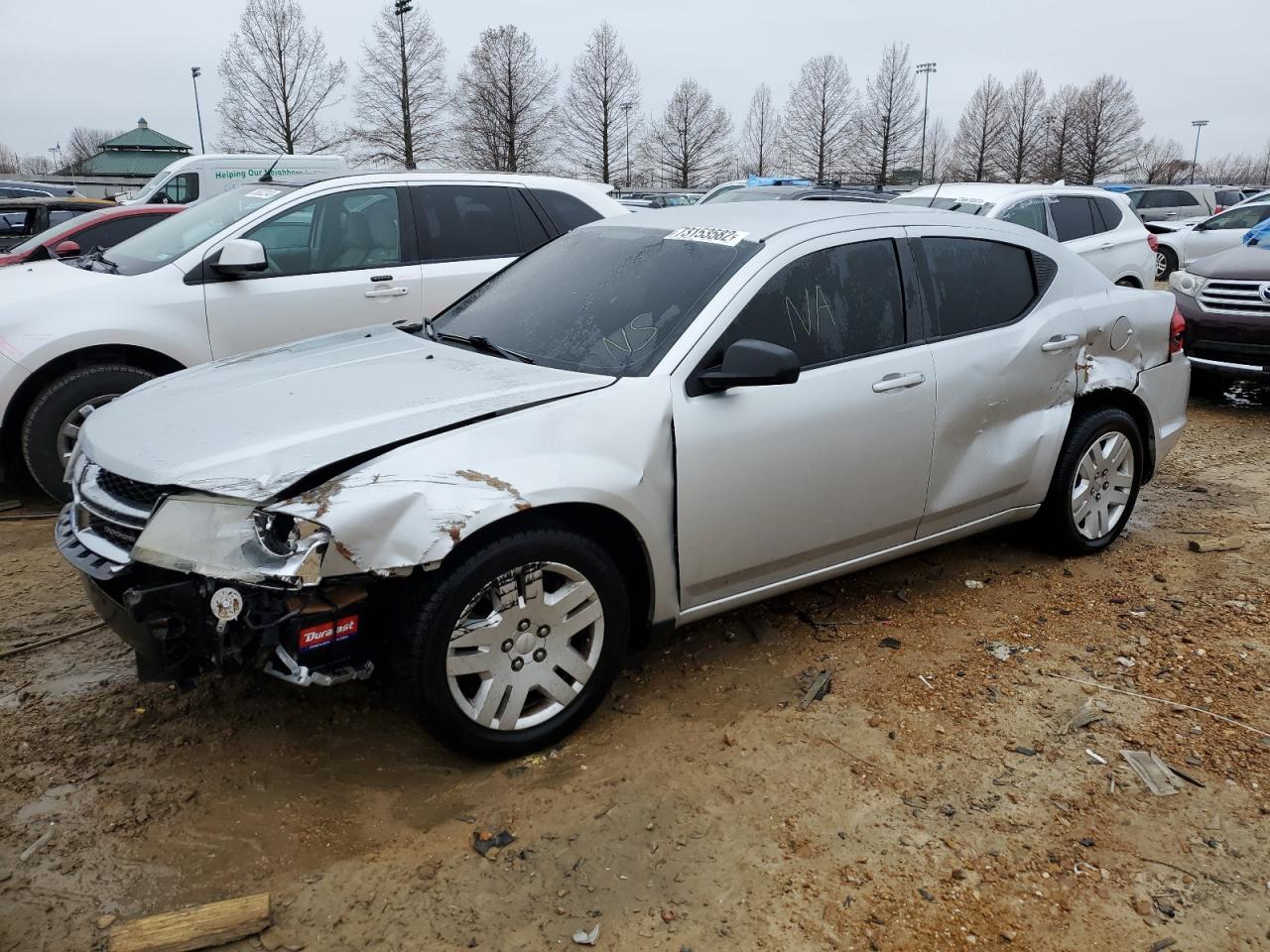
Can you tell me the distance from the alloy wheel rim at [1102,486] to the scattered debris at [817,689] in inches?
69.3

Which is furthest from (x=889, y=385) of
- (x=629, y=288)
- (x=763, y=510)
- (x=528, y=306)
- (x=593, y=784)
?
(x=593, y=784)

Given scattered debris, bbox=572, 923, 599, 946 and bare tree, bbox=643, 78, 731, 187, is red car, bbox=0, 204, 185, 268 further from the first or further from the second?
bare tree, bbox=643, 78, 731, 187

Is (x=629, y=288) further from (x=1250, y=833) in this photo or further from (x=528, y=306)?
(x=1250, y=833)

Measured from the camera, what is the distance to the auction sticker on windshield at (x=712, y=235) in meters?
3.80

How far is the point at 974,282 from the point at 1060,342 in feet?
1.75

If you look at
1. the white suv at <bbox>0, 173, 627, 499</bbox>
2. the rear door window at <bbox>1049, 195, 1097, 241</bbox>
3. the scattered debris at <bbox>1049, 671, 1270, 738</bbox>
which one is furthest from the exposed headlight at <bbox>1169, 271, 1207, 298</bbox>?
the scattered debris at <bbox>1049, 671, 1270, 738</bbox>

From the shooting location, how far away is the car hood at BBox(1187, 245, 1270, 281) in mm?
8406

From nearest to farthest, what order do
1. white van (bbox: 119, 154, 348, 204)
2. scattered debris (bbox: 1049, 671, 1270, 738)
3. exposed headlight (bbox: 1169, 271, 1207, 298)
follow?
scattered debris (bbox: 1049, 671, 1270, 738)
exposed headlight (bbox: 1169, 271, 1207, 298)
white van (bbox: 119, 154, 348, 204)

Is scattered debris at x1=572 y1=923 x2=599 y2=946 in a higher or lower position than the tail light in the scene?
lower

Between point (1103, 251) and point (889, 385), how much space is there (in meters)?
8.05

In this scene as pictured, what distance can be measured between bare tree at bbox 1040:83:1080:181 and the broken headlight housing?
55.2m

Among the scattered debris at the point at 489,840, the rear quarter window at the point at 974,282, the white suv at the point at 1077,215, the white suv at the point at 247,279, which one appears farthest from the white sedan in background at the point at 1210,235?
the scattered debris at the point at 489,840

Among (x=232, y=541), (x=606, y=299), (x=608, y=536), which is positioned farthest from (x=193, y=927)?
(x=606, y=299)

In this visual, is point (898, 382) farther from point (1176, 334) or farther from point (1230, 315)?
point (1230, 315)
